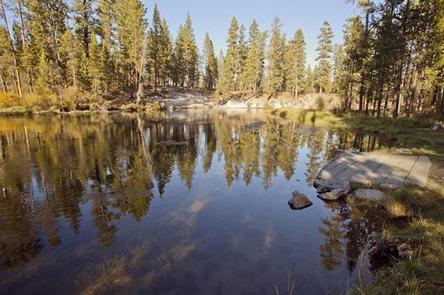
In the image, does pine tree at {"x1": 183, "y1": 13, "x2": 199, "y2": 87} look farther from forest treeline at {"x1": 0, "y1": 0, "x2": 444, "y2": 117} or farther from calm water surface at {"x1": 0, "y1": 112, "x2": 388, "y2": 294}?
calm water surface at {"x1": 0, "y1": 112, "x2": 388, "y2": 294}

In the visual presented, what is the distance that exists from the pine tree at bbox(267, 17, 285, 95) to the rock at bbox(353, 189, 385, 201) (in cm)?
5994

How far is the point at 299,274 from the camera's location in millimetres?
6180

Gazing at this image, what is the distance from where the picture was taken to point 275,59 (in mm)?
68062

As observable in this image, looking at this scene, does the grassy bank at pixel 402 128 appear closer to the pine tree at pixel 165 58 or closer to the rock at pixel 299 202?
the rock at pixel 299 202

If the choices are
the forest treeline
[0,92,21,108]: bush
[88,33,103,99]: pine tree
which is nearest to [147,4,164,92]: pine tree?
the forest treeline

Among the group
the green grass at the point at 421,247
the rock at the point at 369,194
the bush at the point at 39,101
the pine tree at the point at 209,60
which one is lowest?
the rock at the point at 369,194

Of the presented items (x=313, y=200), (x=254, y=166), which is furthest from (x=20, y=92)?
(x=313, y=200)

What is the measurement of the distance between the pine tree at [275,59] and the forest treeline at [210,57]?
0.26m

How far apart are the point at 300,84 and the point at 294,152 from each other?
51.1m

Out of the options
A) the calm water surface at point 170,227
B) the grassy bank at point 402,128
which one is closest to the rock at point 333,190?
the calm water surface at point 170,227

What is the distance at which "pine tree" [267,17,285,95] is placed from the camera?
67750 mm

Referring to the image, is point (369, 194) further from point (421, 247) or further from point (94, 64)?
point (94, 64)

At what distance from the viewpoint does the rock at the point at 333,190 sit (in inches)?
407

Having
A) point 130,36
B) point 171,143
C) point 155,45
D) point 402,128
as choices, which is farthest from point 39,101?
point 402,128
